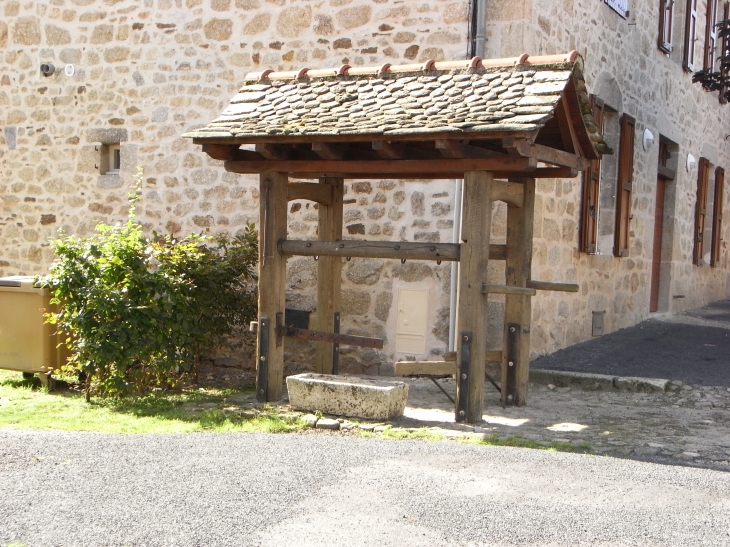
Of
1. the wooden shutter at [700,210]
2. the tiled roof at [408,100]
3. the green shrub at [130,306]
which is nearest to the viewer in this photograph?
the tiled roof at [408,100]

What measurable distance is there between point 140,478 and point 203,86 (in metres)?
5.75

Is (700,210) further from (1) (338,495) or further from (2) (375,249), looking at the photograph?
(1) (338,495)

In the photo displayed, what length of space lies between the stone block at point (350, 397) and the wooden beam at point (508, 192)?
1491 millimetres

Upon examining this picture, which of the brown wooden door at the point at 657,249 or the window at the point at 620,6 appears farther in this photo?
the brown wooden door at the point at 657,249

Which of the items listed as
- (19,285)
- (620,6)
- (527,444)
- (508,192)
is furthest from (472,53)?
(19,285)

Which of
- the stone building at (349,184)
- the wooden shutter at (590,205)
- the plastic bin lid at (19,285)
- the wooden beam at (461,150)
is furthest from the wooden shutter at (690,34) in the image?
the plastic bin lid at (19,285)

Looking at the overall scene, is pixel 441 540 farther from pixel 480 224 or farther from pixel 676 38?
pixel 676 38

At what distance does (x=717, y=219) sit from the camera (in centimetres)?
1541

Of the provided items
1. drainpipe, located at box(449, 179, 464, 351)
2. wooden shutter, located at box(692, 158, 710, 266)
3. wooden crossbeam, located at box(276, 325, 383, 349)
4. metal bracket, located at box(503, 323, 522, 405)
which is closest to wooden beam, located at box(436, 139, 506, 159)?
metal bracket, located at box(503, 323, 522, 405)

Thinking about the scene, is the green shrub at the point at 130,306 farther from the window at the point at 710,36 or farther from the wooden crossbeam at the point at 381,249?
the window at the point at 710,36

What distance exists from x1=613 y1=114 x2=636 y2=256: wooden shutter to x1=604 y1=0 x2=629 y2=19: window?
1126 mm

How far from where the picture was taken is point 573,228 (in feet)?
31.7

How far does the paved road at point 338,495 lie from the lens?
4055mm

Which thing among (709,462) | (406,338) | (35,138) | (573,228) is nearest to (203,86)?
(35,138)
